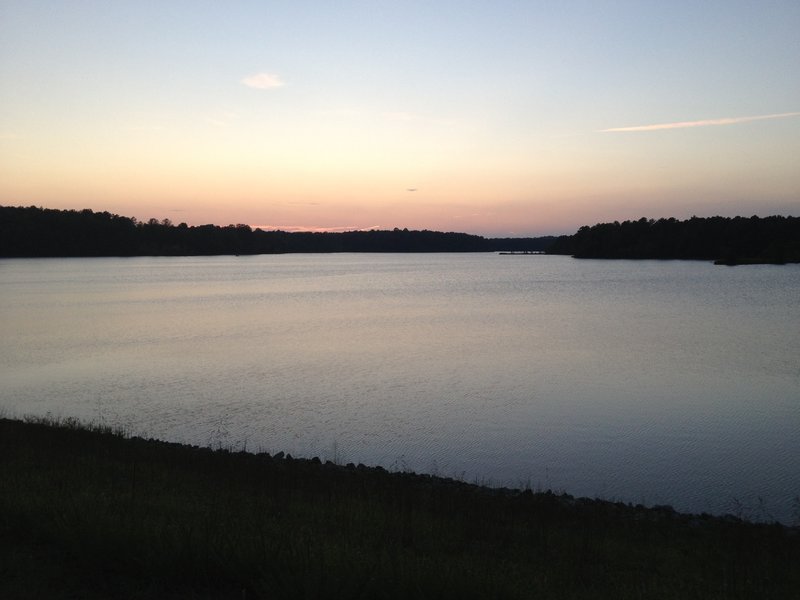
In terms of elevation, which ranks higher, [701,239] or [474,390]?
[701,239]

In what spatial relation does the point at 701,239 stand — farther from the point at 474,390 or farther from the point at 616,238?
the point at 474,390

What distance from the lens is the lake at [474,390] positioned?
45.2ft

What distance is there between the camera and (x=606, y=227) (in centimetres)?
18362

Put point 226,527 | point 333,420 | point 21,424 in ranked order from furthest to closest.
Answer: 1. point 333,420
2. point 21,424
3. point 226,527

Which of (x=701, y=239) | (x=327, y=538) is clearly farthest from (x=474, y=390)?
(x=701, y=239)

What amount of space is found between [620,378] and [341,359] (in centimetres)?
1118

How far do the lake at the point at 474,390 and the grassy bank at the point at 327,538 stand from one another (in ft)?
8.53

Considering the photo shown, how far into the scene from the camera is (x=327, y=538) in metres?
6.67

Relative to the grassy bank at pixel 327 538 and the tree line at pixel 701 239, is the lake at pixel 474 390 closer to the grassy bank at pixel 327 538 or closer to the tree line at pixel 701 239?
the grassy bank at pixel 327 538

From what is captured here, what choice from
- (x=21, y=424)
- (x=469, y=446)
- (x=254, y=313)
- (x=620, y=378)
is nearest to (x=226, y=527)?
(x=469, y=446)

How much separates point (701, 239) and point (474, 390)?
491 feet

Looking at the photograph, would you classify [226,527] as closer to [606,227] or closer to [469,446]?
[469,446]

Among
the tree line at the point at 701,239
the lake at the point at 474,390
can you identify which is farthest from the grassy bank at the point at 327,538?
the tree line at the point at 701,239

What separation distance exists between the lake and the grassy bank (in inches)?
102
